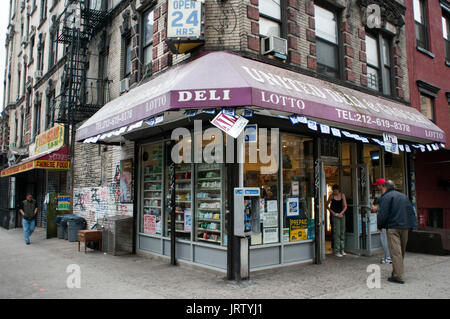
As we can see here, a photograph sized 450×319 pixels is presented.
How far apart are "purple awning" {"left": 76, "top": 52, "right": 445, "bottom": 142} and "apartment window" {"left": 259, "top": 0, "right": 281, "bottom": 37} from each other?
1164 mm

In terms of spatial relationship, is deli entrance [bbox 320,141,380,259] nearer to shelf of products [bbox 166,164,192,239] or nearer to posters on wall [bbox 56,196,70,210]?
shelf of products [bbox 166,164,192,239]

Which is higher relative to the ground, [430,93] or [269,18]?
[269,18]

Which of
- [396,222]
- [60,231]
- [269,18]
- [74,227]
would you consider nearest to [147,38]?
[269,18]

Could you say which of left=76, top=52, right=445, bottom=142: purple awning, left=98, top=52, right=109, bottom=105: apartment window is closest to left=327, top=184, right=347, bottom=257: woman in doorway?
left=76, top=52, right=445, bottom=142: purple awning

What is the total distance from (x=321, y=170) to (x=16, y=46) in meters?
27.4

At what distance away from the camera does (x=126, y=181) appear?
10945 mm

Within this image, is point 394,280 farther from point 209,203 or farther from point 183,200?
point 183,200

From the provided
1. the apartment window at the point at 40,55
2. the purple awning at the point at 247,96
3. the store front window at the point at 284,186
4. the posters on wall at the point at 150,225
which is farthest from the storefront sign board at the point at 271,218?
the apartment window at the point at 40,55

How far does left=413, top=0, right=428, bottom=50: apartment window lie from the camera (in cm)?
1364

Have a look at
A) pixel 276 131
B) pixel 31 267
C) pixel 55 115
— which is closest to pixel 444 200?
pixel 276 131

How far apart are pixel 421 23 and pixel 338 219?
9.12 meters

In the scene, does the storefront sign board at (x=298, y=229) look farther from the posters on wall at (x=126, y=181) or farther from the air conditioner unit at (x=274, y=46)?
the posters on wall at (x=126, y=181)

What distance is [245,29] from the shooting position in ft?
25.7
